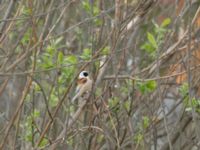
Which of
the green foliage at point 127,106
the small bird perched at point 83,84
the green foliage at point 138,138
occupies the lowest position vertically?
the green foliage at point 138,138

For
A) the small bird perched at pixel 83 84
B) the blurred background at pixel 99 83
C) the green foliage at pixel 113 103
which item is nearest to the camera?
the blurred background at pixel 99 83

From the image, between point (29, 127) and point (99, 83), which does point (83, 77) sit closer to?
point (99, 83)

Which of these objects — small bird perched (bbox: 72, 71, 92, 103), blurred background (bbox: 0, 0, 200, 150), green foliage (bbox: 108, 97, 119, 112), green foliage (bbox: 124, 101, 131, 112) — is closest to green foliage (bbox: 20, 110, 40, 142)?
blurred background (bbox: 0, 0, 200, 150)

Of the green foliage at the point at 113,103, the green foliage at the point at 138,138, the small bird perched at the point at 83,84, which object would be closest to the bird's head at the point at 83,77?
the small bird perched at the point at 83,84

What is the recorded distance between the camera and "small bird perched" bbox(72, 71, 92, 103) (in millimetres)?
4133

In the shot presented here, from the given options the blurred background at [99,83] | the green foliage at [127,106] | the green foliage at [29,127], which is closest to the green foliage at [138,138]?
the blurred background at [99,83]

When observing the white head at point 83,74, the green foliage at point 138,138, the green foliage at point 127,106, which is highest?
the white head at point 83,74

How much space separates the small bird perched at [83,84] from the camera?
413 cm

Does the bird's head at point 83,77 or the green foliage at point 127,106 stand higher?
the bird's head at point 83,77

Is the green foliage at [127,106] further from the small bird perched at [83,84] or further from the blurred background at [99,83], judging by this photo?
the small bird perched at [83,84]

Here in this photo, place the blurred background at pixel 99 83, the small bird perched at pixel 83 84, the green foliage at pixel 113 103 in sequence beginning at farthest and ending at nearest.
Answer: the green foliage at pixel 113 103 < the small bird perched at pixel 83 84 < the blurred background at pixel 99 83

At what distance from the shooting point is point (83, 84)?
13.6 feet

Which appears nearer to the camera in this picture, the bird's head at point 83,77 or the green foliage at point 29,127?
the bird's head at point 83,77

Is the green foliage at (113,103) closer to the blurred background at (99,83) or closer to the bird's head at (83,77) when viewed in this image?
the blurred background at (99,83)
